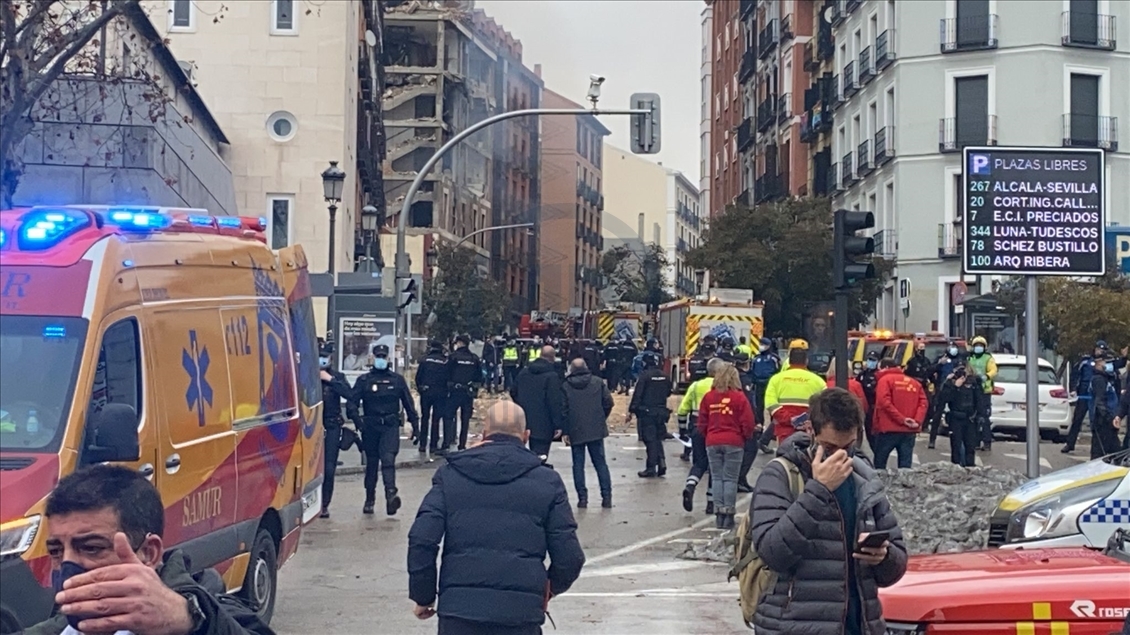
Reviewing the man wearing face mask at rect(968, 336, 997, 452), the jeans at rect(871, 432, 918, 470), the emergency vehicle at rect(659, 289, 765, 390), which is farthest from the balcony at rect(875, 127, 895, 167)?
the jeans at rect(871, 432, 918, 470)

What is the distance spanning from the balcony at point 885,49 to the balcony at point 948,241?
5682mm

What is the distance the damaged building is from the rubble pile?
177 feet

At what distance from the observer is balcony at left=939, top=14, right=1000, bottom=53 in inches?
1897

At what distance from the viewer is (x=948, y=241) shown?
49.1 meters

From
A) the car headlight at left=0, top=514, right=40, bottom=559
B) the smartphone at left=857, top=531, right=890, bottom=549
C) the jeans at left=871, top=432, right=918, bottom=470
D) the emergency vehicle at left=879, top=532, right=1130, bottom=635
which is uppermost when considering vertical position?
the smartphone at left=857, top=531, right=890, bottom=549

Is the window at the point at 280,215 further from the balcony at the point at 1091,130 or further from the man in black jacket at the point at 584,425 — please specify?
the man in black jacket at the point at 584,425

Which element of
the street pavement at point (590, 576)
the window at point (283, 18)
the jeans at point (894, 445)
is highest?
the window at point (283, 18)

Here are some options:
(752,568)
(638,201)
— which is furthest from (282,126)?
(638,201)

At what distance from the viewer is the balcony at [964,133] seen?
48312 mm

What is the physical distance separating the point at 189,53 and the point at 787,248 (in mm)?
20343

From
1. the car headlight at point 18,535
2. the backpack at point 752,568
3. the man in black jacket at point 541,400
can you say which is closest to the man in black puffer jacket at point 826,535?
the backpack at point 752,568

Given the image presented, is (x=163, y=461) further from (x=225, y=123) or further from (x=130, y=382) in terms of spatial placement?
(x=225, y=123)

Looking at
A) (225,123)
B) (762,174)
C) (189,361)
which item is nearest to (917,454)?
(189,361)

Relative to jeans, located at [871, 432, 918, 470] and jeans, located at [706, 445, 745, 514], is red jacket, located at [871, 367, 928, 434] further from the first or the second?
jeans, located at [706, 445, 745, 514]
